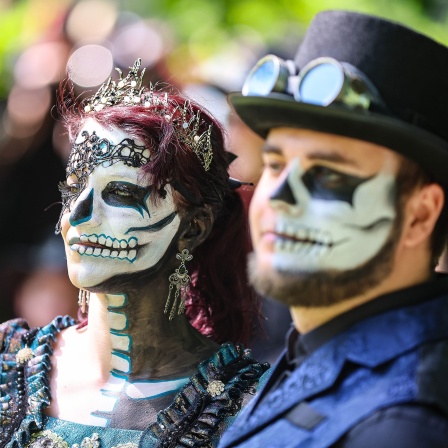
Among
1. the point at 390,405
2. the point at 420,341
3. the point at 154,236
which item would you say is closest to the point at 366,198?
the point at 420,341

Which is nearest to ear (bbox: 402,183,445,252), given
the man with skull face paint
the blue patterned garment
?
the man with skull face paint

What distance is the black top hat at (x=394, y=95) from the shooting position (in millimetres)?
2344

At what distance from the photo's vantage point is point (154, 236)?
344 centimetres

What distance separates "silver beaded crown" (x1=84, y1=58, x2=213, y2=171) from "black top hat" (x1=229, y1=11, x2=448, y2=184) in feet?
3.55

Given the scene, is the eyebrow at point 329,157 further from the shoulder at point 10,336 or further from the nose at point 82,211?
the shoulder at point 10,336

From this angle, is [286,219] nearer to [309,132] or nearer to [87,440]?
[309,132]

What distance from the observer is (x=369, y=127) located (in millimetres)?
2326

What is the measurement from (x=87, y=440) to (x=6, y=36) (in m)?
1.33

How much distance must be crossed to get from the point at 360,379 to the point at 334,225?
364 millimetres

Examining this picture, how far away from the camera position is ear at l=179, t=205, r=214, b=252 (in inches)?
139

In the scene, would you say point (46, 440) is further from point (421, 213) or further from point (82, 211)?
point (421, 213)

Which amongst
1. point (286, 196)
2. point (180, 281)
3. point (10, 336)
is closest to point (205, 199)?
point (180, 281)

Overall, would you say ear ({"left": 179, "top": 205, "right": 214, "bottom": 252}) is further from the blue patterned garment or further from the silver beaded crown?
the blue patterned garment

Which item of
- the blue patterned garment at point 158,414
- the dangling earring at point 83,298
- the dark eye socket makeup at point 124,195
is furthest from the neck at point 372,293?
the dangling earring at point 83,298
